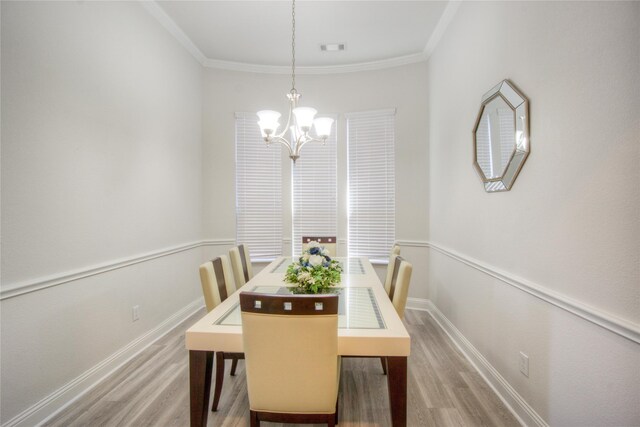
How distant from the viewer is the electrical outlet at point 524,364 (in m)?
1.84

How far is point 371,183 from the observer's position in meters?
4.16

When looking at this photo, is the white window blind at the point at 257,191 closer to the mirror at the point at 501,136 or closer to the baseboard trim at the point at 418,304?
the baseboard trim at the point at 418,304

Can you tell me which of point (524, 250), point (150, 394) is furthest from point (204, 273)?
point (524, 250)

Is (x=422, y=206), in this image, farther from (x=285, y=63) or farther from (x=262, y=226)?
(x=285, y=63)

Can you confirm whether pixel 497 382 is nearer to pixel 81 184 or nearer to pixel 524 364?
pixel 524 364

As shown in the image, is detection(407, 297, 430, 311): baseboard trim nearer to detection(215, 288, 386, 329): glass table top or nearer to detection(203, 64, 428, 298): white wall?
detection(203, 64, 428, 298): white wall

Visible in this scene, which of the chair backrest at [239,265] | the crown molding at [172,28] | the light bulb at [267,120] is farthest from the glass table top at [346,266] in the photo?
the crown molding at [172,28]

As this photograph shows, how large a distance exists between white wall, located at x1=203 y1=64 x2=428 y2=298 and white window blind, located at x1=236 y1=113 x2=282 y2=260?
0.10m

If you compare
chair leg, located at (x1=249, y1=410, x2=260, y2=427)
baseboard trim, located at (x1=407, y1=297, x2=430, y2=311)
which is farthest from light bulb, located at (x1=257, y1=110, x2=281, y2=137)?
baseboard trim, located at (x1=407, y1=297, x2=430, y2=311)

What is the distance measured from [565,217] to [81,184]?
309 cm

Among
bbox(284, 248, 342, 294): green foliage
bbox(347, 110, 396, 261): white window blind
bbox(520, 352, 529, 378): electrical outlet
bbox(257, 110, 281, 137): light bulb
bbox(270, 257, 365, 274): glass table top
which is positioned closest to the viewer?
bbox(520, 352, 529, 378): electrical outlet

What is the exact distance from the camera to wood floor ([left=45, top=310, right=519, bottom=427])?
189cm

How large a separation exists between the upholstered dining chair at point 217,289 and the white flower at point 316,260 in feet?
2.17

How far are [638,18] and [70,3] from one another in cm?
322
